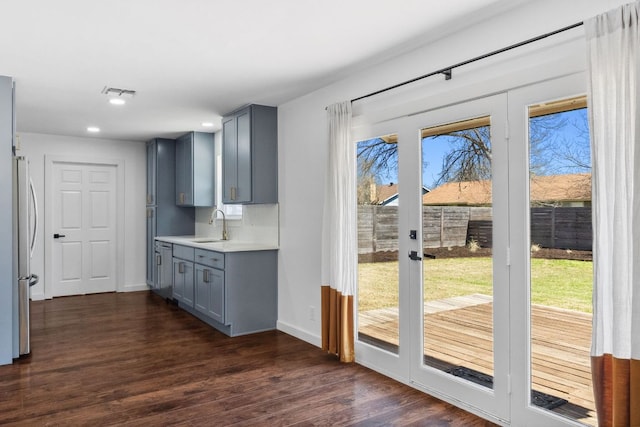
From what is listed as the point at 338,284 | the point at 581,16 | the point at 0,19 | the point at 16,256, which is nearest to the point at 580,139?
the point at 581,16

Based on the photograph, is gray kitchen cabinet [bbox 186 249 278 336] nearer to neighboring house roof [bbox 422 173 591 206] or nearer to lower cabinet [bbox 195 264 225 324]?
lower cabinet [bbox 195 264 225 324]

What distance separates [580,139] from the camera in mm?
2355

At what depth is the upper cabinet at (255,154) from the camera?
4.75 meters

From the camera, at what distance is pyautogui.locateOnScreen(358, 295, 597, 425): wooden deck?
2.38 m

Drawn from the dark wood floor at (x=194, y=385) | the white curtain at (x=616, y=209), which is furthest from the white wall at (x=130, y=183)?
the white curtain at (x=616, y=209)

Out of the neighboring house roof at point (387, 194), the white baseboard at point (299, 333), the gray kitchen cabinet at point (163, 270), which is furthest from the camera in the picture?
the gray kitchen cabinet at point (163, 270)

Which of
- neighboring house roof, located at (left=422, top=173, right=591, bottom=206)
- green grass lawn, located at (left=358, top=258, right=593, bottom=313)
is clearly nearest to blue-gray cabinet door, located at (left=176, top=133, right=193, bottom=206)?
green grass lawn, located at (left=358, top=258, right=593, bottom=313)

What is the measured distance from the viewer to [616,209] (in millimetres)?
2049

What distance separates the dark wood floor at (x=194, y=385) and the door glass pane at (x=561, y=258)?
1.76ft

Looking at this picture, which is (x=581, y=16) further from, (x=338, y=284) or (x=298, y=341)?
(x=298, y=341)

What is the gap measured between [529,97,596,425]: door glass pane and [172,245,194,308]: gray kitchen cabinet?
3931 mm

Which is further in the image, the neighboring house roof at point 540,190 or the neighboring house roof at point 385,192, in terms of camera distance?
the neighboring house roof at point 385,192

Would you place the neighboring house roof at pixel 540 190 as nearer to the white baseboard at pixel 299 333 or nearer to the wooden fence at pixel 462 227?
the wooden fence at pixel 462 227

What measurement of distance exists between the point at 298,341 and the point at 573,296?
2623 millimetres
